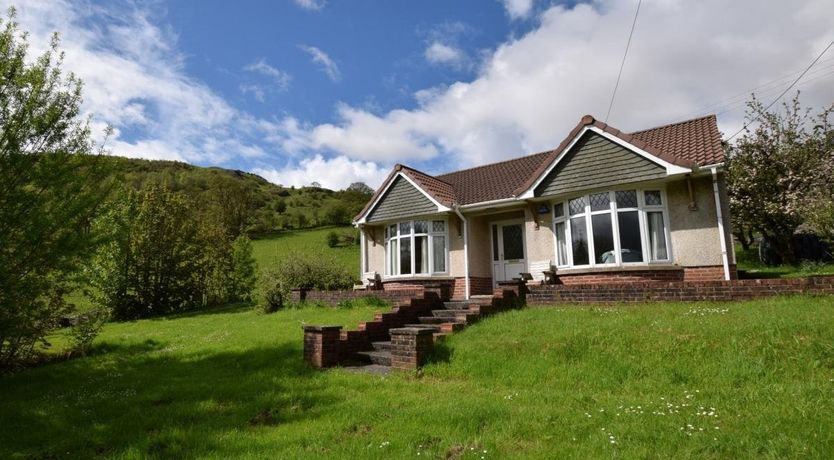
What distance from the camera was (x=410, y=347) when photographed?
8.19 metres

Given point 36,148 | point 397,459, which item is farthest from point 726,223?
point 36,148

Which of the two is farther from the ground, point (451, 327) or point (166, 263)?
point (166, 263)

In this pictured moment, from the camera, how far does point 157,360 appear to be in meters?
10.5

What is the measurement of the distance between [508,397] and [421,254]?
10654 millimetres

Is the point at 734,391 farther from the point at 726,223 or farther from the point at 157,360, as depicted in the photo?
the point at 157,360

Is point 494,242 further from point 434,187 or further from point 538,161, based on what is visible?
point 538,161

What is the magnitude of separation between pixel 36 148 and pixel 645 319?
1143 cm

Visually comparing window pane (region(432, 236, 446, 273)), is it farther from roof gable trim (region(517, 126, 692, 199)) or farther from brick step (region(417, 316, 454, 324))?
brick step (region(417, 316, 454, 324))

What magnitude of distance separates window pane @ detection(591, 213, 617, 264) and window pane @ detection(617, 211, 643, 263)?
0.27 m

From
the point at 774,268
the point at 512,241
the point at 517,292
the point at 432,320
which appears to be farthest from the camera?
the point at 774,268

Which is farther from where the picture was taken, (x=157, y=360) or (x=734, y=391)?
(x=157, y=360)

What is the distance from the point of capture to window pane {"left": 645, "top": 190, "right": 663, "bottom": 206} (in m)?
12.2

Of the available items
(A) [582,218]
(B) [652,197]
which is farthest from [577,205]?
(B) [652,197]

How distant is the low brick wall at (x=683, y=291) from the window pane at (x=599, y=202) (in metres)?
2.91
